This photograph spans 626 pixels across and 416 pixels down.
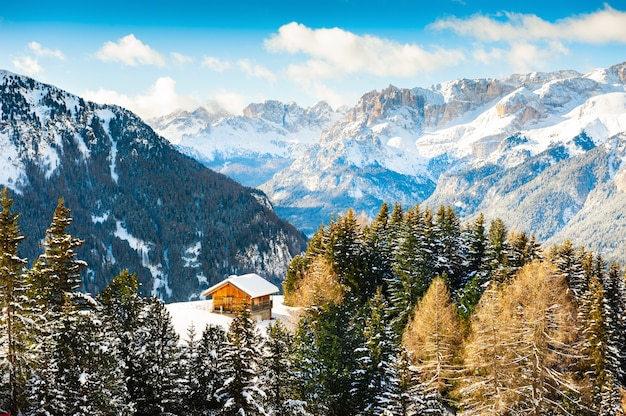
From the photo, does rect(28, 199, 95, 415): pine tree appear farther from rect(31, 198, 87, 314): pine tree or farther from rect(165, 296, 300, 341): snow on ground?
rect(165, 296, 300, 341): snow on ground

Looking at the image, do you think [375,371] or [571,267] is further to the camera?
[571,267]

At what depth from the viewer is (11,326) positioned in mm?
31641

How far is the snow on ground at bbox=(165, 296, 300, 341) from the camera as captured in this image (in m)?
61.7

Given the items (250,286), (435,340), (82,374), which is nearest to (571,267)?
Result: (435,340)

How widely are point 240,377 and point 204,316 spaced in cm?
3602

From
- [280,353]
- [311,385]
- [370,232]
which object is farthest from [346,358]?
[370,232]

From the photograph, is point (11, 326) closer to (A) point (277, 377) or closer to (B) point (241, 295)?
(A) point (277, 377)

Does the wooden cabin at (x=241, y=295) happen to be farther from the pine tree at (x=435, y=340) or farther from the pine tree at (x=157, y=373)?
the pine tree at (x=157, y=373)

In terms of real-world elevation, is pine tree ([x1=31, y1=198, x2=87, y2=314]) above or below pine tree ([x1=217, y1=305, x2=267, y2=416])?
above

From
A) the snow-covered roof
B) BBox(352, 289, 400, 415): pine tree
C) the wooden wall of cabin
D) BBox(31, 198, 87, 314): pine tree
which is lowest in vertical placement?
BBox(352, 289, 400, 415): pine tree

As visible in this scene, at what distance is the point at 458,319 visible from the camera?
54.6 m

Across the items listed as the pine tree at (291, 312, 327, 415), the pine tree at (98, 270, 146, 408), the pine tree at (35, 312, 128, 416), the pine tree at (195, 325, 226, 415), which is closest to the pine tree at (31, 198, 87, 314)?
the pine tree at (35, 312, 128, 416)

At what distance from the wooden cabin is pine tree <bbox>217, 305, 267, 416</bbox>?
32.1 meters

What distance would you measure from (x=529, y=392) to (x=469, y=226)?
38.8m
